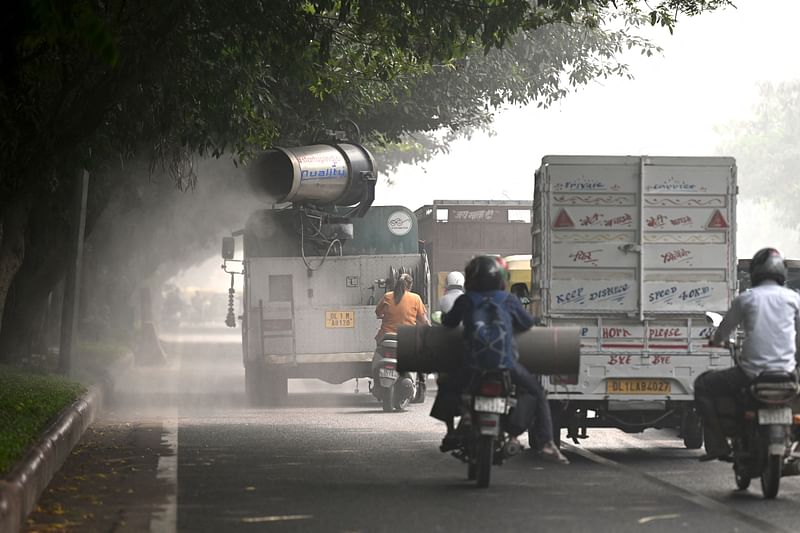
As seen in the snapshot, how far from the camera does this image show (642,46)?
103 ft

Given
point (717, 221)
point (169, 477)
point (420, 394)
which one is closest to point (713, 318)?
point (717, 221)

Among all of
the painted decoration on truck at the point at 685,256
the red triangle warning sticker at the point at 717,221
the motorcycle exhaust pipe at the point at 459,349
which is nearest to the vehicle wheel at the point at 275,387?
the painted decoration on truck at the point at 685,256

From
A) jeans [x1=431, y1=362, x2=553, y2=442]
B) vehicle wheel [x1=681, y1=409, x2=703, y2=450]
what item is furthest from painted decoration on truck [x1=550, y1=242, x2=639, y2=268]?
jeans [x1=431, y1=362, x2=553, y2=442]

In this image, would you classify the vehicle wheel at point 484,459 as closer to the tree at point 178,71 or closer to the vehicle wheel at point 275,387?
the tree at point 178,71

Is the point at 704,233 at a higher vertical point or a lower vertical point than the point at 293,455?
higher

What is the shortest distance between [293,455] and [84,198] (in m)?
8.61

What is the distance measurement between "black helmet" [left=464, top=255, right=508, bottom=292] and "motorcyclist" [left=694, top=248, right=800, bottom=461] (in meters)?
1.62

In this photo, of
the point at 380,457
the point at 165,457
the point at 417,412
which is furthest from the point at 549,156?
the point at 417,412

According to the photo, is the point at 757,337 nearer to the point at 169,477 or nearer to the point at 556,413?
the point at 556,413

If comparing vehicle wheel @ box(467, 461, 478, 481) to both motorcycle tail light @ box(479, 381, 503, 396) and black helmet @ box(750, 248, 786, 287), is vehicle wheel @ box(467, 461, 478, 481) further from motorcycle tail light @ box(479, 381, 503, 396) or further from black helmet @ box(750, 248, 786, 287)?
black helmet @ box(750, 248, 786, 287)

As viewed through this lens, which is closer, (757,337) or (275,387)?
(757,337)

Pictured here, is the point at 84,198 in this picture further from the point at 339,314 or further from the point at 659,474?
the point at 659,474

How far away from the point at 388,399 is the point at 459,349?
784 cm

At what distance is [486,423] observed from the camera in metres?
10.4
